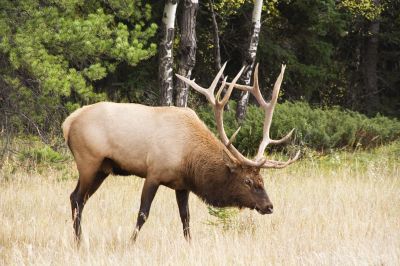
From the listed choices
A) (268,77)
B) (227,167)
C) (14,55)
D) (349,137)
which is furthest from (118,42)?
(268,77)

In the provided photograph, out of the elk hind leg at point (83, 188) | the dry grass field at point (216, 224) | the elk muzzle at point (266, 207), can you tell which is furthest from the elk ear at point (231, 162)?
the elk hind leg at point (83, 188)

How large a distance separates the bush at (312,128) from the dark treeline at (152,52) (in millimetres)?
2104

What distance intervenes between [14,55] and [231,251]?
4455 millimetres

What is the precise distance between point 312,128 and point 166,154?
257 inches

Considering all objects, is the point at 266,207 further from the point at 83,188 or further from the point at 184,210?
the point at 83,188

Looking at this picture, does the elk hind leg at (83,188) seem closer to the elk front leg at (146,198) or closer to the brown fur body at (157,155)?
the brown fur body at (157,155)

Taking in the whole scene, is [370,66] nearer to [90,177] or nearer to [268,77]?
[268,77]

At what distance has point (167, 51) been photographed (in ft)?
39.1

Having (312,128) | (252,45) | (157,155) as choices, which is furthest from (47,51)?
(252,45)

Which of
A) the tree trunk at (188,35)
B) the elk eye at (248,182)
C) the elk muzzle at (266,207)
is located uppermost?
the tree trunk at (188,35)

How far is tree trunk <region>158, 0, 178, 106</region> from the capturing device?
11742mm

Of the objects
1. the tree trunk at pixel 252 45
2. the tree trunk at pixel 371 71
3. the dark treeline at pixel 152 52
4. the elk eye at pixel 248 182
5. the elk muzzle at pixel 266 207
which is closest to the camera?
the elk muzzle at pixel 266 207

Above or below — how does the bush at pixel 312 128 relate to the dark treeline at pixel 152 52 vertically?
below

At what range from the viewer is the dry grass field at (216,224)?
5566 millimetres
